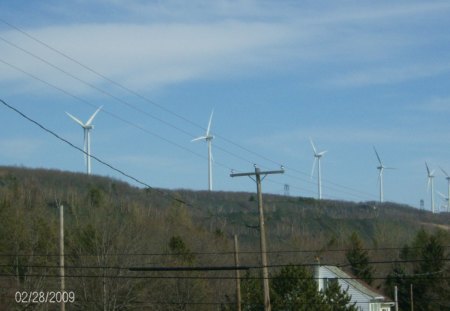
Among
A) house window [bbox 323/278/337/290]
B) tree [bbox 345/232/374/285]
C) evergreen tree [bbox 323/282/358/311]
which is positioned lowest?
evergreen tree [bbox 323/282/358/311]

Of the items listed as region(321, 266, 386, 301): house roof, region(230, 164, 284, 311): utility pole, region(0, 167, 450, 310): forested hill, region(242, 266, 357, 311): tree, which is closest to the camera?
region(230, 164, 284, 311): utility pole

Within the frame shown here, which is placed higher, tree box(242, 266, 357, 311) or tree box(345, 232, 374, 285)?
tree box(345, 232, 374, 285)

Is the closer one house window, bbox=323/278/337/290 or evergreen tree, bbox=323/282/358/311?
evergreen tree, bbox=323/282/358/311

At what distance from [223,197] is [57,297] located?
124963 mm

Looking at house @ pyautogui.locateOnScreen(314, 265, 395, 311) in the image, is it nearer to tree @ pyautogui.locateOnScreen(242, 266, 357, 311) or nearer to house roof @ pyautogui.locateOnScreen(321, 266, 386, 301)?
house roof @ pyautogui.locateOnScreen(321, 266, 386, 301)

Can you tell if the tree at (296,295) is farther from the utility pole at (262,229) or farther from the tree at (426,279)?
the tree at (426,279)

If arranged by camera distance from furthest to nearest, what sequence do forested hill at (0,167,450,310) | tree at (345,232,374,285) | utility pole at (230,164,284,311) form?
Answer: 1. tree at (345,232,374,285)
2. forested hill at (0,167,450,310)
3. utility pole at (230,164,284,311)

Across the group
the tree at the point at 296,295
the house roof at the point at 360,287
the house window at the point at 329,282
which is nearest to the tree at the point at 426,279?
the house roof at the point at 360,287

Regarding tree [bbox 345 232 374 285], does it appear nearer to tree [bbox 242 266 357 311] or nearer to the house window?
the house window

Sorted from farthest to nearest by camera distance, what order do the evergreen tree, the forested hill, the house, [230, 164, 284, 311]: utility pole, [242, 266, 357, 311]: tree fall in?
the house → the forested hill → the evergreen tree → [242, 266, 357, 311]: tree → [230, 164, 284, 311]: utility pole

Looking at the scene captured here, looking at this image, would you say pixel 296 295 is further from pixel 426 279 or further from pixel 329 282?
pixel 426 279

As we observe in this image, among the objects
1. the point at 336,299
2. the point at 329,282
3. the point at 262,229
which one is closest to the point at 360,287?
the point at 329,282

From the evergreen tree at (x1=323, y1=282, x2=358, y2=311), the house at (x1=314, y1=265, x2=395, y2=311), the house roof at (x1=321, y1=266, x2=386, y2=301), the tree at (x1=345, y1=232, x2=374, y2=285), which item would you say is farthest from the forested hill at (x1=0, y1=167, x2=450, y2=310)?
the evergreen tree at (x1=323, y1=282, x2=358, y2=311)

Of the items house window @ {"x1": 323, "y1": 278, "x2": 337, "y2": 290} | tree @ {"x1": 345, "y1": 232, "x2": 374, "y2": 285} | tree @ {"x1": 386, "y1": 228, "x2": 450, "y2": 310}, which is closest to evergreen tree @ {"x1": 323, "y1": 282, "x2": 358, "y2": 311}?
house window @ {"x1": 323, "y1": 278, "x2": 337, "y2": 290}
